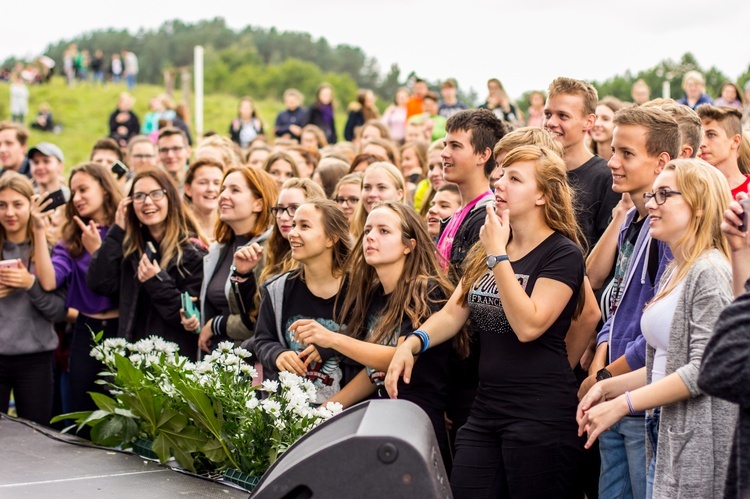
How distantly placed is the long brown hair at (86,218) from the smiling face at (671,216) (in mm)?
4357

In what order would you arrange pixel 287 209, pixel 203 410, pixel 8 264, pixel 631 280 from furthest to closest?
pixel 8 264
pixel 287 209
pixel 203 410
pixel 631 280

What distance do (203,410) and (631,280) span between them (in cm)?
194

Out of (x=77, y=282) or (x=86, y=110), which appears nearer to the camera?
(x=77, y=282)

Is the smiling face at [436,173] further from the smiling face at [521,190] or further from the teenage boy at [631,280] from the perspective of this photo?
the smiling face at [521,190]

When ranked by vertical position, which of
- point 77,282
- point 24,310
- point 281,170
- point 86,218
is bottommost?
point 24,310

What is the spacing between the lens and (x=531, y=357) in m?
3.68

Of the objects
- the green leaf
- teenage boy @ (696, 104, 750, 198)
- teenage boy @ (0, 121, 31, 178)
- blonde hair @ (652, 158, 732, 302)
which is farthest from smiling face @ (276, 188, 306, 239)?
teenage boy @ (0, 121, 31, 178)

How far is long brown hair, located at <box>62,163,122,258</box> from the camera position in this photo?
6.45m

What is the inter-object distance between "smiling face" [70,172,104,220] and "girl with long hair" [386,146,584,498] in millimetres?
3416

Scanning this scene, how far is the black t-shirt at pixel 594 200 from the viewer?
4680 mm

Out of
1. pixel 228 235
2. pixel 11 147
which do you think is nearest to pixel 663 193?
pixel 228 235

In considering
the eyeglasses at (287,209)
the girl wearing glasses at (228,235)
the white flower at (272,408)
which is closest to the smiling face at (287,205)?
the eyeglasses at (287,209)

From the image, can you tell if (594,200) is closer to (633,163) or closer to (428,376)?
(633,163)

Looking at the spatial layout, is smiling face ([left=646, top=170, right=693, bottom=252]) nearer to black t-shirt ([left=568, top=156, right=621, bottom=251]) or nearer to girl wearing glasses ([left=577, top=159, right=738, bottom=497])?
girl wearing glasses ([left=577, top=159, right=738, bottom=497])
